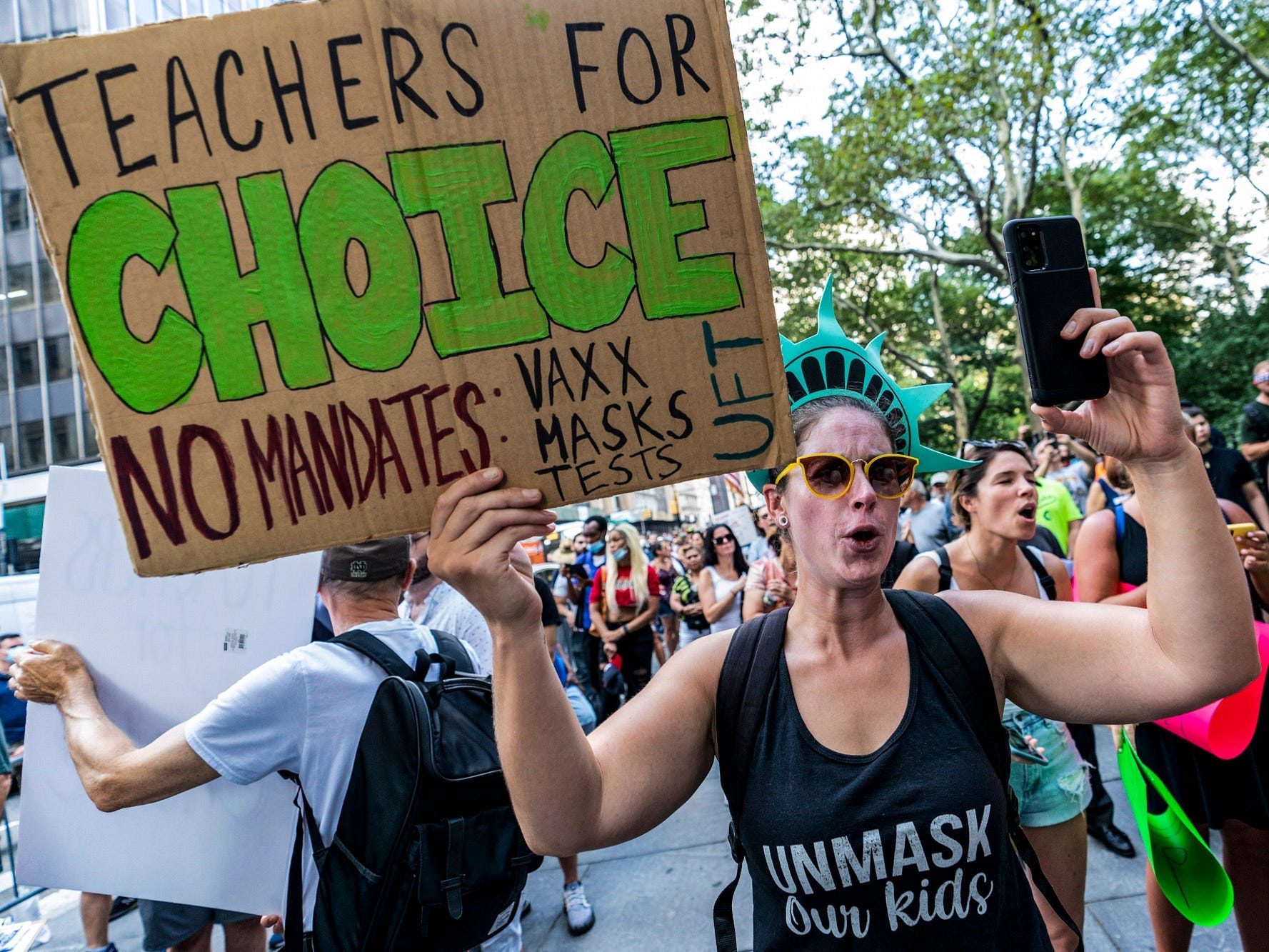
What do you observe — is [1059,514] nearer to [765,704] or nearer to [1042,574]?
[1042,574]

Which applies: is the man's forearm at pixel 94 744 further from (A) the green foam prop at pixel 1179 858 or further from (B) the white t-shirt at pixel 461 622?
(A) the green foam prop at pixel 1179 858

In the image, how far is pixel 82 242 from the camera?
1220 millimetres

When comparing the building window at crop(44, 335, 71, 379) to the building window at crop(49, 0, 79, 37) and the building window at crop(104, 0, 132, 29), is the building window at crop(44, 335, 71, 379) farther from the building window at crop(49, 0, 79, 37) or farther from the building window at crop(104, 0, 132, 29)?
the building window at crop(104, 0, 132, 29)

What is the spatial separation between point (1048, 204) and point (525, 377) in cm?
2070

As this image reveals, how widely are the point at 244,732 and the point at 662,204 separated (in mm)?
1573

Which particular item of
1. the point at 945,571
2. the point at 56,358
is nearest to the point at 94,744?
the point at 945,571

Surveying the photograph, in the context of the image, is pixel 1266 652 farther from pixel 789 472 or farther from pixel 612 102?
pixel 612 102

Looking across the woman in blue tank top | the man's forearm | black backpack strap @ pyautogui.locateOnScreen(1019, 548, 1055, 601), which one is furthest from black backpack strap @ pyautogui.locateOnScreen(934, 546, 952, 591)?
the man's forearm

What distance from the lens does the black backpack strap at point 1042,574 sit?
331cm

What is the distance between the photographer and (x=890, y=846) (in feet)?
4.85

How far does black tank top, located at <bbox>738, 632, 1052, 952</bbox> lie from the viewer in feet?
4.87

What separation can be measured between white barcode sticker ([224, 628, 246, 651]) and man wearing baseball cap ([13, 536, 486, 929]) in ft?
0.86

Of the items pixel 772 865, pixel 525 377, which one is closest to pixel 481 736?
pixel 772 865

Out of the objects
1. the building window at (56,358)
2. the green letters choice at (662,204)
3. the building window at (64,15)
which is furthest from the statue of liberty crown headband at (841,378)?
the building window at (56,358)
